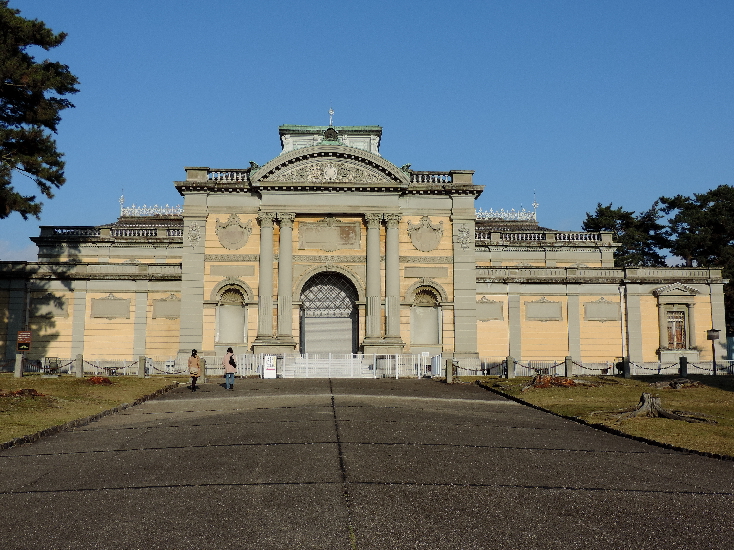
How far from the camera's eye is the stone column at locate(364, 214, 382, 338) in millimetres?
36562

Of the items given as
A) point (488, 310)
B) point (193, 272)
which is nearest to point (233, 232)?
point (193, 272)

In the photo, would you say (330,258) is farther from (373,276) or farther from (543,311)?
(543,311)

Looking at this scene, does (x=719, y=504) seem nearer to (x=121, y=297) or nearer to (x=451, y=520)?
(x=451, y=520)

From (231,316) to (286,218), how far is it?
601 centimetres

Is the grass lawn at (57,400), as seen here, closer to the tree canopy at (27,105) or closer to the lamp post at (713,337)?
the tree canopy at (27,105)

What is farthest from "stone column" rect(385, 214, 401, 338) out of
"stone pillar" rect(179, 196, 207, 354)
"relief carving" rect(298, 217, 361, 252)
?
"stone pillar" rect(179, 196, 207, 354)

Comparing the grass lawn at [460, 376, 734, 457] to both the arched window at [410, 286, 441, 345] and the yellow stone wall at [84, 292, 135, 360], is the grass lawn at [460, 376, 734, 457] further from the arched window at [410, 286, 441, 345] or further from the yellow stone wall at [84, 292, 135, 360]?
the yellow stone wall at [84, 292, 135, 360]

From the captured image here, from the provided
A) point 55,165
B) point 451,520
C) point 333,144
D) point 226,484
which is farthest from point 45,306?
point 451,520

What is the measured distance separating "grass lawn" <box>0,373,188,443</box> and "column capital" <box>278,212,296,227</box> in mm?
12124

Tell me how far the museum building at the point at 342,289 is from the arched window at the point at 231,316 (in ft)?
0.25

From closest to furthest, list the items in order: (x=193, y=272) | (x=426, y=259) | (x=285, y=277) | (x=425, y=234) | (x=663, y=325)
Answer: (x=285, y=277) → (x=193, y=272) → (x=426, y=259) → (x=425, y=234) → (x=663, y=325)

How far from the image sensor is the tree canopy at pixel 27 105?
87.0 feet

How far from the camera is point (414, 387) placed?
87.8ft

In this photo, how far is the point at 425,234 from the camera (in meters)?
38.2
